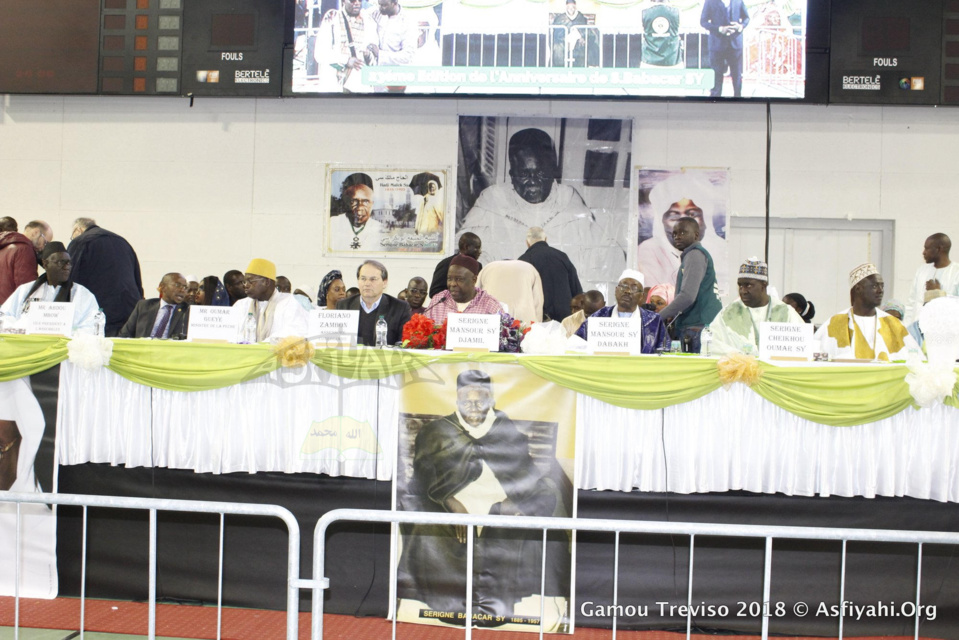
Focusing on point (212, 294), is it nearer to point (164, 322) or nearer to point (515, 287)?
point (164, 322)

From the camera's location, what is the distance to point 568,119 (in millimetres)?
9430

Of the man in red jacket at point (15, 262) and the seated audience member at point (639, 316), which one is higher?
the man in red jacket at point (15, 262)

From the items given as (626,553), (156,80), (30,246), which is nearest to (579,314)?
(626,553)

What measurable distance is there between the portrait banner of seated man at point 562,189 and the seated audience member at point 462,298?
13.9ft

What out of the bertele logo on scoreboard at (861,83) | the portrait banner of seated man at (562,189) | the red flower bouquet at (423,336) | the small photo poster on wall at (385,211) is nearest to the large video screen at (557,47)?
the bertele logo on scoreboard at (861,83)

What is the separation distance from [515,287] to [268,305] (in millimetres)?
1819

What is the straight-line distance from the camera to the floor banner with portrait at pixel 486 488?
4.04 meters

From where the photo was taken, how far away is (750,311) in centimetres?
493

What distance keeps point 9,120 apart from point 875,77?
9872 mm

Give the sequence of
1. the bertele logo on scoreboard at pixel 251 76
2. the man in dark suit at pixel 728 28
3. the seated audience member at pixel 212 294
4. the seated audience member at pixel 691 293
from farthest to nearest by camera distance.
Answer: the bertele logo on scoreboard at pixel 251 76
the man in dark suit at pixel 728 28
the seated audience member at pixel 212 294
the seated audience member at pixel 691 293

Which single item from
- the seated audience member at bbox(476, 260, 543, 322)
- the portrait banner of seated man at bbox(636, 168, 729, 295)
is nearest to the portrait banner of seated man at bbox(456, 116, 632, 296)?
the portrait banner of seated man at bbox(636, 168, 729, 295)

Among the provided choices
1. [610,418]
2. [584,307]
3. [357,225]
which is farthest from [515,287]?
[357,225]

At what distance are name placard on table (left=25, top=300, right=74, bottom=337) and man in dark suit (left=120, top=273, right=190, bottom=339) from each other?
1908 millimetres

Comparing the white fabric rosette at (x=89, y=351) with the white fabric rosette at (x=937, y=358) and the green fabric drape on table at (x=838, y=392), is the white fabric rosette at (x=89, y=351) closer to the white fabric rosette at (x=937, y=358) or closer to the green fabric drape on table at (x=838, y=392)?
the green fabric drape on table at (x=838, y=392)
